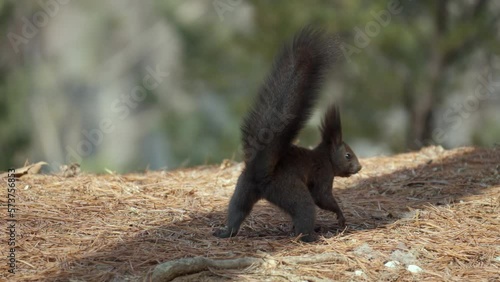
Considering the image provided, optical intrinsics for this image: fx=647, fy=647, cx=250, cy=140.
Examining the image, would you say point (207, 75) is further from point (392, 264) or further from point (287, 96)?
point (392, 264)

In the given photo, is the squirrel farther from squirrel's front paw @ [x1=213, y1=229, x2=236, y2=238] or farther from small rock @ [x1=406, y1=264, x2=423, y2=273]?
small rock @ [x1=406, y1=264, x2=423, y2=273]

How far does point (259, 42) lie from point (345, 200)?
7.30 m

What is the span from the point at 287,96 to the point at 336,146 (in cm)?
67

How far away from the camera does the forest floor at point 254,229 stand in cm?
249

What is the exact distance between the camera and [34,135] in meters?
16.4

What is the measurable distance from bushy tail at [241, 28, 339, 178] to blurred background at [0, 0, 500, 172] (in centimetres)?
437

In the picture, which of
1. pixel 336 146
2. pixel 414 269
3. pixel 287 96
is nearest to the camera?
pixel 414 269

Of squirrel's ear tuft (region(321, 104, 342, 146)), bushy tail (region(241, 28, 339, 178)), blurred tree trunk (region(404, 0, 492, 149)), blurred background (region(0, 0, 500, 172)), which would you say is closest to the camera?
bushy tail (region(241, 28, 339, 178))

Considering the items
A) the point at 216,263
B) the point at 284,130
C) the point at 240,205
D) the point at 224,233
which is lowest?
the point at 216,263

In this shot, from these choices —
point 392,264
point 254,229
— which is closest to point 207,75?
point 254,229

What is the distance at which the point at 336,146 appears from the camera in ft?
11.3

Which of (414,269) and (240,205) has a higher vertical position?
(240,205)

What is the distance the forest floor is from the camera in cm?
249

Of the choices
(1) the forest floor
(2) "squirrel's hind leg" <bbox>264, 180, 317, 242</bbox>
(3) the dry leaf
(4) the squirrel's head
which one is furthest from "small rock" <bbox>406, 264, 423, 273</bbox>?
(3) the dry leaf
